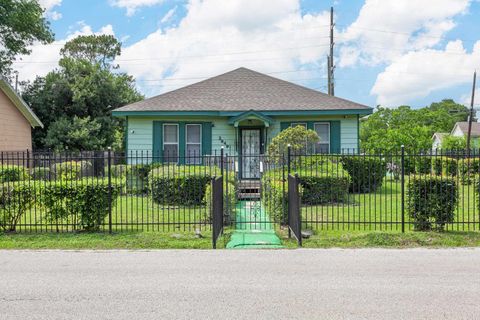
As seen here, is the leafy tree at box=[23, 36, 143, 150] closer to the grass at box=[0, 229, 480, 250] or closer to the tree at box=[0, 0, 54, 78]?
the tree at box=[0, 0, 54, 78]

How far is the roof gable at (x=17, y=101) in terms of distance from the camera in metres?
21.3

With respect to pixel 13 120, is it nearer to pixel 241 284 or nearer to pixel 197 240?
pixel 197 240

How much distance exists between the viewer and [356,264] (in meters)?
7.11

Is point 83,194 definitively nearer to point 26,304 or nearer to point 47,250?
point 47,250

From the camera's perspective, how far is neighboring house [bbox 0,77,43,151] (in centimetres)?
2133

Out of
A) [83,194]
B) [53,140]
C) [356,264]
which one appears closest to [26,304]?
[83,194]

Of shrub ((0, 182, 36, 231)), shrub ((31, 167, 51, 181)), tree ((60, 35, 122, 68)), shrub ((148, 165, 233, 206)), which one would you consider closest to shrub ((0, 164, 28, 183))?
shrub ((31, 167, 51, 181))

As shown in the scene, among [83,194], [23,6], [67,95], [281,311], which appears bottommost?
[281,311]

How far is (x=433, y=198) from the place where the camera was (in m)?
8.97

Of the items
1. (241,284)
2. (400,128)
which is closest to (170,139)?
(241,284)

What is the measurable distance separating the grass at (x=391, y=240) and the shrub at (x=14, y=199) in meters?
5.45

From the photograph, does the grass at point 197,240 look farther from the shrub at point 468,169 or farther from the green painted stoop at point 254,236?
the shrub at point 468,169

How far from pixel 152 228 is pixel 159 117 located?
9.02 meters

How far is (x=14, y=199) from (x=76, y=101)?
74.5 feet
